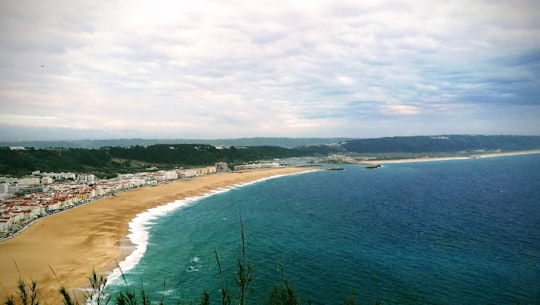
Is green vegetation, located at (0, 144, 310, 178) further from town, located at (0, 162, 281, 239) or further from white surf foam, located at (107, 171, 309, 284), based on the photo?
white surf foam, located at (107, 171, 309, 284)

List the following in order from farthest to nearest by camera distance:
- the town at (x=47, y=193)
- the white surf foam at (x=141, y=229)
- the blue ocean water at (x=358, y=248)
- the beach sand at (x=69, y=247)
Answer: the town at (x=47, y=193) < the white surf foam at (x=141, y=229) < the beach sand at (x=69, y=247) < the blue ocean water at (x=358, y=248)

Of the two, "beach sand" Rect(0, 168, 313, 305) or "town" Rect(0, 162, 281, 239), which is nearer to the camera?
"beach sand" Rect(0, 168, 313, 305)

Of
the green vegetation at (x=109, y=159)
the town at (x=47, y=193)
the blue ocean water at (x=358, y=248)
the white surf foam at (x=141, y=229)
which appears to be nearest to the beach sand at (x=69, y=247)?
the white surf foam at (x=141, y=229)

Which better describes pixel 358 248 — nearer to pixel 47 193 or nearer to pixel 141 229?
pixel 141 229

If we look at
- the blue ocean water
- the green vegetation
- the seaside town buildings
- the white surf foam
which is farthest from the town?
the blue ocean water

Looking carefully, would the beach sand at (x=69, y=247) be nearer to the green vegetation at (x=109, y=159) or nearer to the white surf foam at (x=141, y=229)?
the white surf foam at (x=141, y=229)
